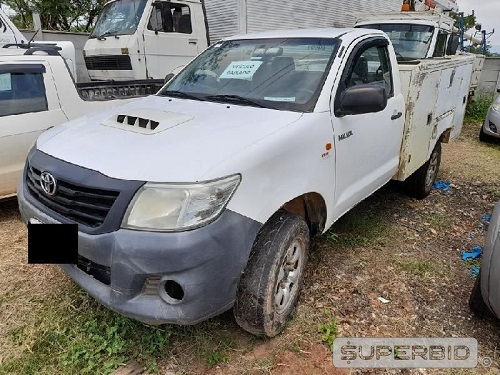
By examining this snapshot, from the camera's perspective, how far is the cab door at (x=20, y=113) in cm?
371

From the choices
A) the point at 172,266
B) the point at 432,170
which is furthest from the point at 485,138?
the point at 172,266

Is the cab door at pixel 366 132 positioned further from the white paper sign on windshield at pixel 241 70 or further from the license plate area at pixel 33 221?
the license plate area at pixel 33 221

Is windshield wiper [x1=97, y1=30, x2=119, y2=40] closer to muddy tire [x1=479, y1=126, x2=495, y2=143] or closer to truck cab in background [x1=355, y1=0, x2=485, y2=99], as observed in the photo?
truck cab in background [x1=355, y1=0, x2=485, y2=99]

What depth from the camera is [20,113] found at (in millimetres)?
3801

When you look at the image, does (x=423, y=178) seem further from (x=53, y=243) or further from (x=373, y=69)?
(x=53, y=243)

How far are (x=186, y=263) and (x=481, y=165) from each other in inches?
231

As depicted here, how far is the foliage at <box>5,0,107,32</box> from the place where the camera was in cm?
1292

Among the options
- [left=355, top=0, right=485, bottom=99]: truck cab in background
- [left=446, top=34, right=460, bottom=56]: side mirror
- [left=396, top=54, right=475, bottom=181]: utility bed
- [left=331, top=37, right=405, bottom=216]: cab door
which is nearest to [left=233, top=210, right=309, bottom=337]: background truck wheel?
[left=331, top=37, right=405, bottom=216]: cab door

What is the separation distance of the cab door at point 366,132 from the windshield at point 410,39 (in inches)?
167

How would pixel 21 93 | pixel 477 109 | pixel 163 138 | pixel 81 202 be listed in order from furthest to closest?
pixel 477 109 < pixel 21 93 < pixel 163 138 < pixel 81 202

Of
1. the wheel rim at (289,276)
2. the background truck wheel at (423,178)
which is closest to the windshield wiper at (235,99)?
the wheel rim at (289,276)

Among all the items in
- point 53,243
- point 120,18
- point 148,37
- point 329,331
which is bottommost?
point 329,331

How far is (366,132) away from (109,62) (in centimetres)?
631

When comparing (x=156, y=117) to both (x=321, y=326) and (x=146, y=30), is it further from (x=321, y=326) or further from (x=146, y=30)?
(x=146, y=30)
